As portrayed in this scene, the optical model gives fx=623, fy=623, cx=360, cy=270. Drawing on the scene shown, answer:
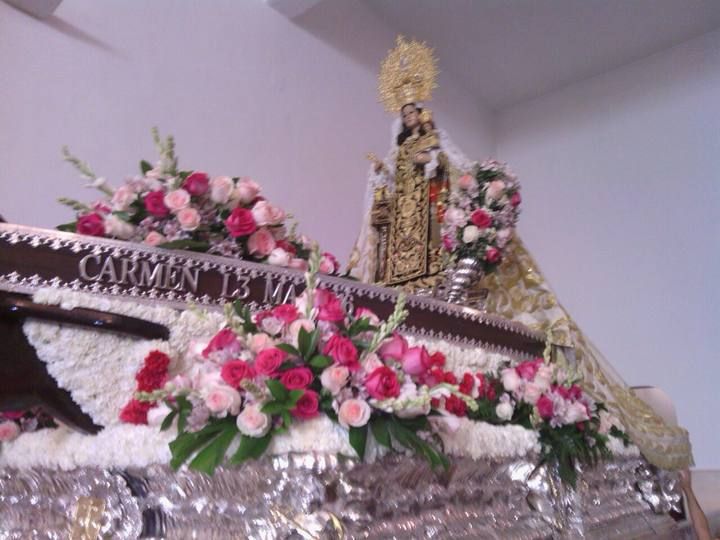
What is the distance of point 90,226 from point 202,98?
1.93 meters

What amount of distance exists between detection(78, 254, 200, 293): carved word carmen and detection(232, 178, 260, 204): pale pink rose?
30 centimetres

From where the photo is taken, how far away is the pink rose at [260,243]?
5.31 ft

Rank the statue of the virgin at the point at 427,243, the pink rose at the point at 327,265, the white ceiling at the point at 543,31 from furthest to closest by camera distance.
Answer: the white ceiling at the point at 543,31, the statue of the virgin at the point at 427,243, the pink rose at the point at 327,265

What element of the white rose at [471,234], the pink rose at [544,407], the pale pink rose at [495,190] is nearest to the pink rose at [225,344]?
the pink rose at [544,407]

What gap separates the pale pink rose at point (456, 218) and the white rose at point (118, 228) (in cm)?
133

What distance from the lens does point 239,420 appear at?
1016 millimetres

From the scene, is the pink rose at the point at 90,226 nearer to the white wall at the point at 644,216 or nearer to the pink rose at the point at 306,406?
the pink rose at the point at 306,406

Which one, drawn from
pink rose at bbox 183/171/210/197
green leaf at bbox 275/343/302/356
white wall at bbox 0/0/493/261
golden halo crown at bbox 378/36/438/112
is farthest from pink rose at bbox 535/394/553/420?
white wall at bbox 0/0/493/261

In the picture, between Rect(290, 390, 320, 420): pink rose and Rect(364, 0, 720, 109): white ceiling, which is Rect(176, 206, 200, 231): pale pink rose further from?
Rect(364, 0, 720, 109): white ceiling

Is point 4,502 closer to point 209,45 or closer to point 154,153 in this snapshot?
point 154,153

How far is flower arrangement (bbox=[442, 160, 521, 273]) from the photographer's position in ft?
8.00

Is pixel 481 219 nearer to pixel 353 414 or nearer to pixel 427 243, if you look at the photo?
pixel 427 243

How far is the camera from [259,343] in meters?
1.12

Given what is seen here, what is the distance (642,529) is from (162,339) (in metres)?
1.70
